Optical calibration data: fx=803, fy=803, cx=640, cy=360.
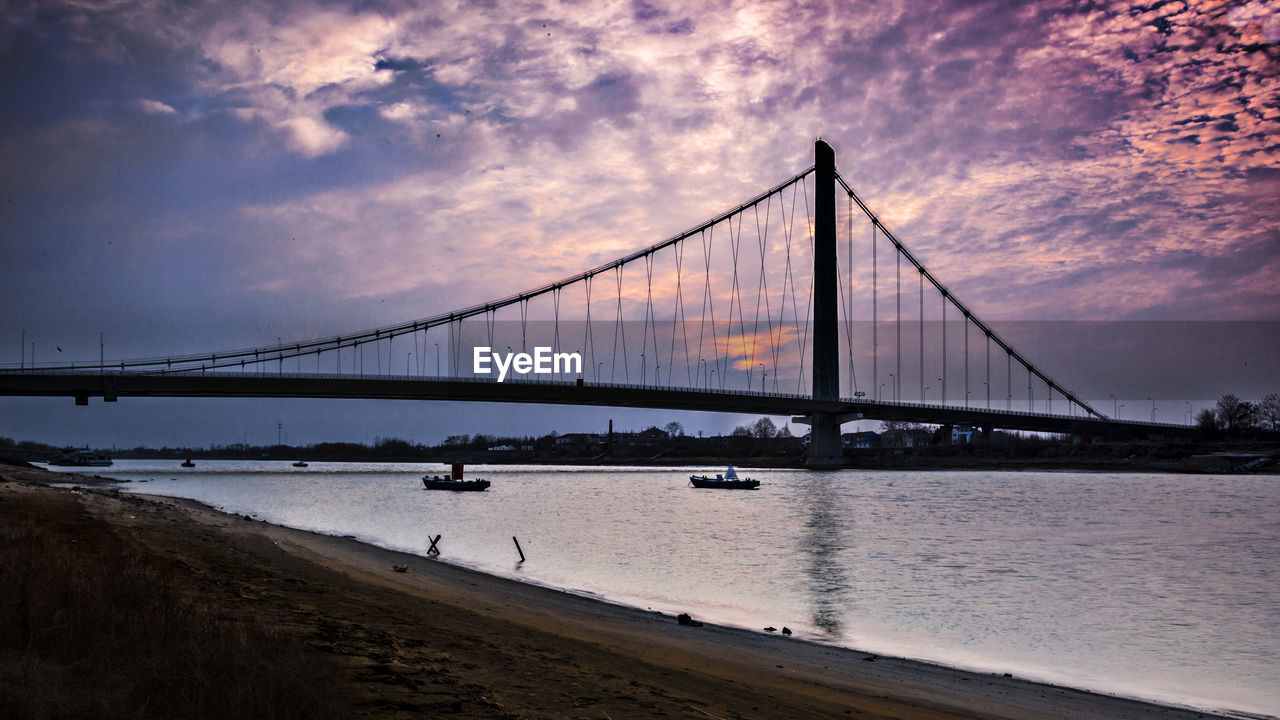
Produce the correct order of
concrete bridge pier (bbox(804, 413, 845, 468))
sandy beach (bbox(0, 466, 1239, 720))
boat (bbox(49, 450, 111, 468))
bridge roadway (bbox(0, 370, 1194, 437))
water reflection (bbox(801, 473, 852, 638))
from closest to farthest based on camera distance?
1. sandy beach (bbox(0, 466, 1239, 720))
2. water reflection (bbox(801, 473, 852, 638))
3. bridge roadway (bbox(0, 370, 1194, 437))
4. concrete bridge pier (bbox(804, 413, 845, 468))
5. boat (bbox(49, 450, 111, 468))

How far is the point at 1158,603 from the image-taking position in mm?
21641

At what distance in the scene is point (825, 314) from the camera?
329ft

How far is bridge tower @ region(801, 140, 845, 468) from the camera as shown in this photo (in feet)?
331

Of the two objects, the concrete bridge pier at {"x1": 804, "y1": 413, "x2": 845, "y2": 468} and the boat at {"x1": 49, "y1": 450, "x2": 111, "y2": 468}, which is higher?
the concrete bridge pier at {"x1": 804, "y1": 413, "x2": 845, "y2": 468}

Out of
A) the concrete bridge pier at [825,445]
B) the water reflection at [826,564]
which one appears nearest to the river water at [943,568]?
the water reflection at [826,564]

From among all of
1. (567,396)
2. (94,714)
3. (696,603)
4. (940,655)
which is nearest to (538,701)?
(94,714)

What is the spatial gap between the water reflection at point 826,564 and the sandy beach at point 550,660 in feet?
10.9

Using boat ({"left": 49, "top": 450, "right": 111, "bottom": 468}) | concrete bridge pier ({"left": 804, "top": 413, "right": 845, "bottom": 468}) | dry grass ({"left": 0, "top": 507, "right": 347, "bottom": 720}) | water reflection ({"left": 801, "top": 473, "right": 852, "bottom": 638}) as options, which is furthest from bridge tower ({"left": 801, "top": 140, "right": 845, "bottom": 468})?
boat ({"left": 49, "top": 450, "right": 111, "bottom": 468})

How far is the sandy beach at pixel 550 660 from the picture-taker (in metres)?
7.92

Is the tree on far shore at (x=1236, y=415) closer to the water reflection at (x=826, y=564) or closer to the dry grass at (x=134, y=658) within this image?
the water reflection at (x=826, y=564)

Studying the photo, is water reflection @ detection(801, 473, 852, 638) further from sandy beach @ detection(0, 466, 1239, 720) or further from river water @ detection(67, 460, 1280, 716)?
sandy beach @ detection(0, 466, 1239, 720)

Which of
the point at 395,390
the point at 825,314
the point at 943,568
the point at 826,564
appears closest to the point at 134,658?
the point at 826,564

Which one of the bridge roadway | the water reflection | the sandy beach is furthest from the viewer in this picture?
the bridge roadway

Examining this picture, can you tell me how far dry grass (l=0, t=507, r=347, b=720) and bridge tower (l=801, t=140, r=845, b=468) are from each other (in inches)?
3771
